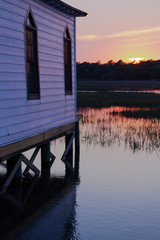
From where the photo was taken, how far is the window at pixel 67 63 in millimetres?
13949

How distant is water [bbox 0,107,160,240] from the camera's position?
8289 millimetres

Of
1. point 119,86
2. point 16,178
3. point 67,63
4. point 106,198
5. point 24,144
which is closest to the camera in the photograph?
point 24,144

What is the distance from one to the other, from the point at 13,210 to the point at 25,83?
3503mm

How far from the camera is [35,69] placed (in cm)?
1090

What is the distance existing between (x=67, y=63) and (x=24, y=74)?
15.2 ft

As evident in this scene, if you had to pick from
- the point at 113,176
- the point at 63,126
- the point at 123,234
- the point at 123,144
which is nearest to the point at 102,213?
the point at 123,234

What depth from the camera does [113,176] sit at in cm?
1286

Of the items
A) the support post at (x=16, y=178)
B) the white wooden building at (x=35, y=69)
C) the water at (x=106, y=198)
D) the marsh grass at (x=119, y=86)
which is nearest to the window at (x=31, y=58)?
the white wooden building at (x=35, y=69)

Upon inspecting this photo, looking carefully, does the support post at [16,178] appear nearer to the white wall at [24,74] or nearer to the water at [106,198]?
the white wall at [24,74]

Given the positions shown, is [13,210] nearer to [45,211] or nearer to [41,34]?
[45,211]

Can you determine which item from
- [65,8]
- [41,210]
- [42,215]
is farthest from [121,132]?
[42,215]

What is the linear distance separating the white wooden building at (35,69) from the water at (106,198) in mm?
1948

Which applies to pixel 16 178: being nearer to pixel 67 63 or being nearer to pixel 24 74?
pixel 24 74

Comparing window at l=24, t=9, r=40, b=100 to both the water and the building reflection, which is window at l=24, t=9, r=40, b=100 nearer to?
the building reflection
